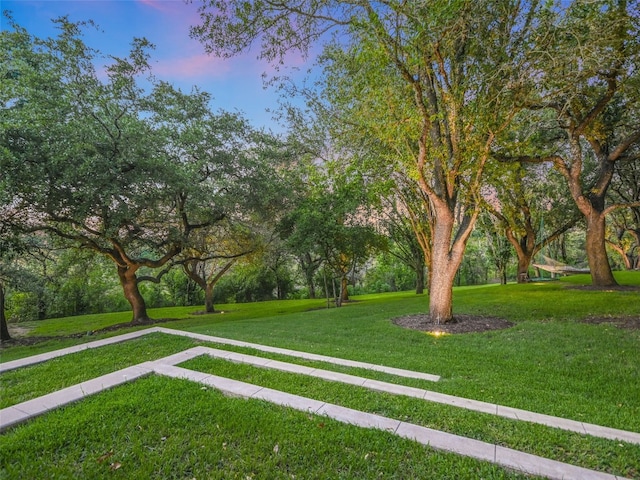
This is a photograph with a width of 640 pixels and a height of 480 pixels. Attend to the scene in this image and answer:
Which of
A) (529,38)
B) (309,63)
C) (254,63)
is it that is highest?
(309,63)

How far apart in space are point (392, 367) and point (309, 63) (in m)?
7.96

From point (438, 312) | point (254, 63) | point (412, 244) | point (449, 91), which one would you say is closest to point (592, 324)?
point (438, 312)

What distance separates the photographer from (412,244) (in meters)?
18.6

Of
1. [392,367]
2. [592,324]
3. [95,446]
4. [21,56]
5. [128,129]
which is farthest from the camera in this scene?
[128,129]

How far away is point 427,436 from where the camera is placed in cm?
261

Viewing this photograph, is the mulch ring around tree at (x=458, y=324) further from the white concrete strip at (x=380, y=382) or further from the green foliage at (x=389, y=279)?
the green foliage at (x=389, y=279)

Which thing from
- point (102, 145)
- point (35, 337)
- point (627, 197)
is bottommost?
point (35, 337)

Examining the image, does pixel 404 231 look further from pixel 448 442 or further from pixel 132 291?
pixel 448 442

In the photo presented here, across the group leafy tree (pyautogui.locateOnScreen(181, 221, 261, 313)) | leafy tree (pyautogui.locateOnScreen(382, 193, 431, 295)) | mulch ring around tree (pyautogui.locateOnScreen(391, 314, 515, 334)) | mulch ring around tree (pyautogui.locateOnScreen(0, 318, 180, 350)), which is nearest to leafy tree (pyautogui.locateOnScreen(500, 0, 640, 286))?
mulch ring around tree (pyautogui.locateOnScreen(391, 314, 515, 334))

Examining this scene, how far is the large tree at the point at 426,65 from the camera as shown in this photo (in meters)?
6.33

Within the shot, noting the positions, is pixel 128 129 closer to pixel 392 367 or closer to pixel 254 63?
pixel 254 63

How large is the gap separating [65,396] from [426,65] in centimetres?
845

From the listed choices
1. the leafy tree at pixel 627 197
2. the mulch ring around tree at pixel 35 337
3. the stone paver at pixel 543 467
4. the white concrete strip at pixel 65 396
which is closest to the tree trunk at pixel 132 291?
the mulch ring around tree at pixel 35 337

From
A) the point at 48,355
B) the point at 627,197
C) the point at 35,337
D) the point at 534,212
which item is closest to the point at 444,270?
the point at 48,355
